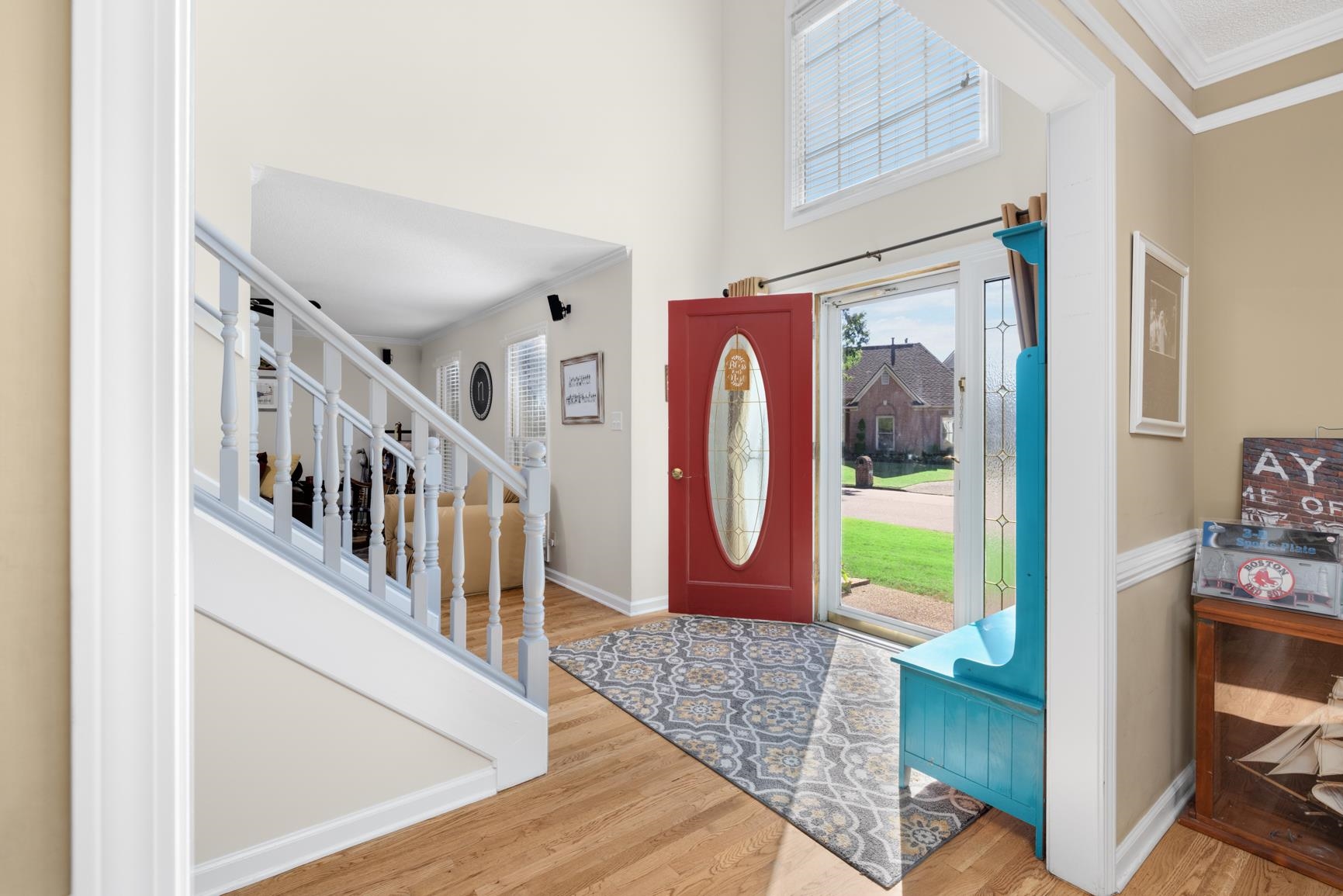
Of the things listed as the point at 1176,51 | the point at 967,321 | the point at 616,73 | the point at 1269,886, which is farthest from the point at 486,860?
the point at 616,73

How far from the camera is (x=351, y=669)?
176cm

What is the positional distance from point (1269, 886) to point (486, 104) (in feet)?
14.6

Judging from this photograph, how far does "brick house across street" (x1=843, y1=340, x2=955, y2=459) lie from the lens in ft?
10.8

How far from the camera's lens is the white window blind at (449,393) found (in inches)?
276

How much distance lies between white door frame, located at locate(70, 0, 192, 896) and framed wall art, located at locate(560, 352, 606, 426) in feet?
13.0

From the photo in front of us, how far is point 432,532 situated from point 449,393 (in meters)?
5.50

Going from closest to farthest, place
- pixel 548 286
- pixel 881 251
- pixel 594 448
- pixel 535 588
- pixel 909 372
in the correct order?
pixel 535 588 → pixel 881 251 → pixel 909 372 → pixel 594 448 → pixel 548 286

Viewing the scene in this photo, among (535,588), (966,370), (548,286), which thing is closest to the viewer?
(535,588)

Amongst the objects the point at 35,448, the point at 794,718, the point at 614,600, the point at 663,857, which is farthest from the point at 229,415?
the point at 614,600

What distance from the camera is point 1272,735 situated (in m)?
1.81

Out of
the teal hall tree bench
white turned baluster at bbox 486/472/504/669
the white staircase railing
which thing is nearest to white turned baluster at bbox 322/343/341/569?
the white staircase railing

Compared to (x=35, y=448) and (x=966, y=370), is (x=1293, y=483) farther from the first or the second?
(x=35, y=448)

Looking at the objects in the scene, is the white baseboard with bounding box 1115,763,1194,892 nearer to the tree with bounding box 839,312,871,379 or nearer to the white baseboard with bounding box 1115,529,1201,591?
the white baseboard with bounding box 1115,529,1201,591

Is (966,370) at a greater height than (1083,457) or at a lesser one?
greater
